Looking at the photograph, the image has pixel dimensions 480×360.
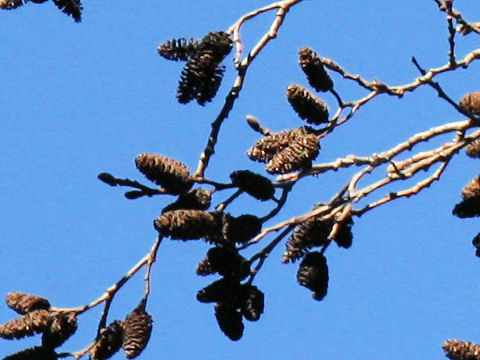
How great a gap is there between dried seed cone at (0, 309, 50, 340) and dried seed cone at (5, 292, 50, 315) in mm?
37

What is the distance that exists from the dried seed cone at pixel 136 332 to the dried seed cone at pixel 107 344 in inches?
0.9

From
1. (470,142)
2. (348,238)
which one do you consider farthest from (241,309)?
(470,142)

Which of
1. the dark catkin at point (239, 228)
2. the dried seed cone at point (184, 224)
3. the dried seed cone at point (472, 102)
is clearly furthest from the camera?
the dried seed cone at point (472, 102)

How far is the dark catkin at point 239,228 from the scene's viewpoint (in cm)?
224

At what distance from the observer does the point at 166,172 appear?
7.17 feet

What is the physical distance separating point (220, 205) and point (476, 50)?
654 millimetres

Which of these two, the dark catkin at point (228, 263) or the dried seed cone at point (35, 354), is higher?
the dark catkin at point (228, 263)

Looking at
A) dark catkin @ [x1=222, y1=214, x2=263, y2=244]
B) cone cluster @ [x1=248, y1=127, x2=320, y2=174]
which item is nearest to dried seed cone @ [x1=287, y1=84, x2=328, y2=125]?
cone cluster @ [x1=248, y1=127, x2=320, y2=174]

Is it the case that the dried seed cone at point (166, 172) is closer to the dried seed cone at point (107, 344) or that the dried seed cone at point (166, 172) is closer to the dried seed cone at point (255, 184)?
the dried seed cone at point (255, 184)

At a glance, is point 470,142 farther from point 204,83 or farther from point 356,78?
point 204,83

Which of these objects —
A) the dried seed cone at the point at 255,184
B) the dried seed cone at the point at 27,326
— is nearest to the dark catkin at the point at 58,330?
the dried seed cone at the point at 27,326

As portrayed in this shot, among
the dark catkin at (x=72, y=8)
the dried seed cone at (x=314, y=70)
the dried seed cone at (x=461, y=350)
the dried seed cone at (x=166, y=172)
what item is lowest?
the dried seed cone at (x=461, y=350)

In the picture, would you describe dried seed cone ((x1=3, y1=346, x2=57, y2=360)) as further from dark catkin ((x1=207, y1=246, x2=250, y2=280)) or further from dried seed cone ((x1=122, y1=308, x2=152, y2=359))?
dark catkin ((x1=207, y1=246, x2=250, y2=280))

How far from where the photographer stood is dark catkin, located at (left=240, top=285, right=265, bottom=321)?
2.25 m
